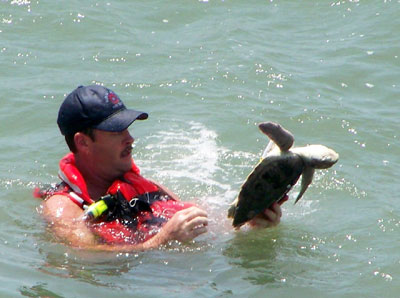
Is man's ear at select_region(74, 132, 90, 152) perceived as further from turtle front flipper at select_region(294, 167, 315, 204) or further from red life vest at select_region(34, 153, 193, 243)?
turtle front flipper at select_region(294, 167, 315, 204)

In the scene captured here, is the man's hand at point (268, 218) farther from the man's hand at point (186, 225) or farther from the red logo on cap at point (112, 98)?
the red logo on cap at point (112, 98)

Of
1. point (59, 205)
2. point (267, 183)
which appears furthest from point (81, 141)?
point (267, 183)

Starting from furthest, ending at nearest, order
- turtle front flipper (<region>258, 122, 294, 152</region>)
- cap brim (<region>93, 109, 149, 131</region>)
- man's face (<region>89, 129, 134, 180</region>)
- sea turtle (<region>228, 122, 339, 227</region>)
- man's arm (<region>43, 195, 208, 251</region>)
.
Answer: man's face (<region>89, 129, 134, 180</region>) < cap brim (<region>93, 109, 149, 131</region>) < man's arm (<region>43, 195, 208, 251</region>) < sea turtle (<region>228, 122, 339, 227</region>) < turtle front flipper (<region>258, 122, 294, 152</region>)

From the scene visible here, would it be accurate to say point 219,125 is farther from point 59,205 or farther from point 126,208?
point 59,205

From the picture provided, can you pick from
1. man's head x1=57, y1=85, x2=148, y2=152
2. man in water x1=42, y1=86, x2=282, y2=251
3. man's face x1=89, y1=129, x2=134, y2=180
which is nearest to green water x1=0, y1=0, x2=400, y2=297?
man in water x1=42, y1=86, x2=282, y2=251

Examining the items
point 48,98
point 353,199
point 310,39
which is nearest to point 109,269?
point 353,199

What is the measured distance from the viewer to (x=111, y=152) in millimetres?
6723

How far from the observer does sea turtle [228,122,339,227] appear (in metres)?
5.96

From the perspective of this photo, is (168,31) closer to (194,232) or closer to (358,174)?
(358,174)

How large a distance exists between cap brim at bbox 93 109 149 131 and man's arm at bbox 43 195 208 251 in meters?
0.64

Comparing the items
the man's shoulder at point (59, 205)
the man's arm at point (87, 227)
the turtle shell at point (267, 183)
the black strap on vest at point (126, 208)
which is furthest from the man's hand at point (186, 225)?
the man's shoulder at point (59, 205)

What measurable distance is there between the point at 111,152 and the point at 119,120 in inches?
11.9

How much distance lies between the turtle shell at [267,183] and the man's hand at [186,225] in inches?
13.2

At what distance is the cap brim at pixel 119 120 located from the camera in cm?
652
